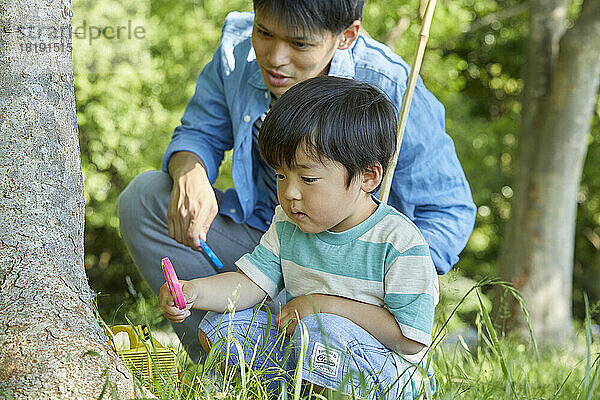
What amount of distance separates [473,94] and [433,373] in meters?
7.78

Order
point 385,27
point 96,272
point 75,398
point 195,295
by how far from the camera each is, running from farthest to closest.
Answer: point 96,272, point 385,27, point 195,295, point 75,398

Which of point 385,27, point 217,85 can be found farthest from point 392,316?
point 385,27

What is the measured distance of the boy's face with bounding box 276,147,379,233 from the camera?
4.82 ft

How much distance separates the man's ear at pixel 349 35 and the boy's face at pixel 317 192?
54 centimetres

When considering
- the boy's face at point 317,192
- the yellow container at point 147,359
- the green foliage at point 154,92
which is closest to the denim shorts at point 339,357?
the yellow container at point 147,359

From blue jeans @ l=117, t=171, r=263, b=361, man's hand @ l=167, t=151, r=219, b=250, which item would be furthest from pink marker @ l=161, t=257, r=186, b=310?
blue jeans @ l=117, t=171, r=263, b=361

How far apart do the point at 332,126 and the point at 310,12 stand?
432 mm

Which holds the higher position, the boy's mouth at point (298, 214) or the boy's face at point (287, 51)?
the boy's face at point (287, 51)

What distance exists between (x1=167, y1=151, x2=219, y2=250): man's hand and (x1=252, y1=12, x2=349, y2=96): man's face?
33cm

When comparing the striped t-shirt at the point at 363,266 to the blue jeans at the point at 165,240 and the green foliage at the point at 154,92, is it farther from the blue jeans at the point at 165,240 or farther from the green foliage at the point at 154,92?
the green foliage at the point at 154,92

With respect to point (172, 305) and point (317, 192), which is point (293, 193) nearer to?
point (317, 192)

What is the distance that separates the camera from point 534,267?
436cm

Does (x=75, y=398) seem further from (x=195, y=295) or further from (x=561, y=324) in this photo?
(x=561, y=324)

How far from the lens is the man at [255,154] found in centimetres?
182
